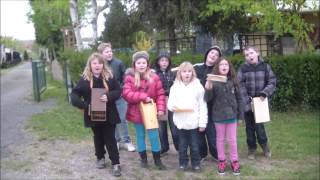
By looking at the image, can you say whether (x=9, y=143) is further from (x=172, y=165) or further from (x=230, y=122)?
(x=230, y=122)

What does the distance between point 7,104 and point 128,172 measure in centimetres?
1073

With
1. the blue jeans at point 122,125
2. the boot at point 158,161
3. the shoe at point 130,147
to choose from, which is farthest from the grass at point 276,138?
the shoe at point 130,147

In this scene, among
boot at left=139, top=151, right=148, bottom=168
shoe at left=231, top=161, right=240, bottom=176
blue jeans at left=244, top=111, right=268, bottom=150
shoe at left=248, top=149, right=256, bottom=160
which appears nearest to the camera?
shoe at left=231, top=161, right=240, bottom=176

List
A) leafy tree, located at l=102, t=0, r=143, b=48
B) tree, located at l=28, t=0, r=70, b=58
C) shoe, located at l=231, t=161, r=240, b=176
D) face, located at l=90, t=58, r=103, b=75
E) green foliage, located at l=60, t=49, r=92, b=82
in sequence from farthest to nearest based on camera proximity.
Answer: tree, located at l=28, t=0, r=70, b=58, leafy tree, located at l=102, t=0, r=143, b=48, green foliage, located at l=60, t=49, r=92, b=82, shoe, located at l=231, t=161, r=240, b=176, face, located at l=90, t=58, r=103, b=75

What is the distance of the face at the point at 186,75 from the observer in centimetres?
677

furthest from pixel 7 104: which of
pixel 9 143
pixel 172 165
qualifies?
pixel 172 165

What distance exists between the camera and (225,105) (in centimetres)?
679

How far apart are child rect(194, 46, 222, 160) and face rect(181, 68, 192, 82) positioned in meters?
0.37

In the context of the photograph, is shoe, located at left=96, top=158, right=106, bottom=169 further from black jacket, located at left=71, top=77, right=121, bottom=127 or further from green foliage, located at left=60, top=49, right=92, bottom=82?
green foliage, located at left=60, top=49, right=92, bottom=82

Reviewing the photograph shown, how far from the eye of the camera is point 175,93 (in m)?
6.86

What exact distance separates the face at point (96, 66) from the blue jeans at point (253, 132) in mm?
2153

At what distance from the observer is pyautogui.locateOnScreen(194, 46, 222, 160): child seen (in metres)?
7.05

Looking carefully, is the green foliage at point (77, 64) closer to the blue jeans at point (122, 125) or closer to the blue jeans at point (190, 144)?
the blue jeans at point (122, 125)

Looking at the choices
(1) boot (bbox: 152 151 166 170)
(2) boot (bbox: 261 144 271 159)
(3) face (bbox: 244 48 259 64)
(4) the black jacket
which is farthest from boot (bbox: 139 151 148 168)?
(3) face (bbox: 244 48 259 64)
